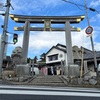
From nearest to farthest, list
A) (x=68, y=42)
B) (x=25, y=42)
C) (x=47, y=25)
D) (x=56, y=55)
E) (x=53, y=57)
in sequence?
(x=25, y=42)
(x=68, y=42)
(x=47, y=25)
(x=56, y=55)
(x=53, y=57)

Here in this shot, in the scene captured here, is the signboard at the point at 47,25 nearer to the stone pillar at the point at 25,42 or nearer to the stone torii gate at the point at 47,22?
the stone torii gate at the point at 47,22

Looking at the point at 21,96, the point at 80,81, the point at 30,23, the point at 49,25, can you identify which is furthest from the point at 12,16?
the point at 21,96

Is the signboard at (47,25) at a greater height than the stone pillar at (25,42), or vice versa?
the signboard at (47,25)

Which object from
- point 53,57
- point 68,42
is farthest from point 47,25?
point 53,57

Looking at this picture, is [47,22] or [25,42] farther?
[47,22]

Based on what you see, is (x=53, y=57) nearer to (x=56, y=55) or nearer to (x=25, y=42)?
(x=56, y=55)

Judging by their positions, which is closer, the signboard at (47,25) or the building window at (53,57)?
the signboard at (47,25)

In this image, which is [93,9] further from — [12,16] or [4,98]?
[4,98]

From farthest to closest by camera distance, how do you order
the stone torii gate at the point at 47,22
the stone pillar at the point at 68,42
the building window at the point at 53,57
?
the building window at the point at 53,57, the stone torii gate at the point at 47,22, the stone pillar at the point at 68,42

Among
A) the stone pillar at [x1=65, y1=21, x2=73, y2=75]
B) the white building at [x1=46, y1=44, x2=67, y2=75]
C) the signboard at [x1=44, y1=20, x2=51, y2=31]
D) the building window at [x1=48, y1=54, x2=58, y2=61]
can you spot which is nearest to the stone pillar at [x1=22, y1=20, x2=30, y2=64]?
the signboard at [x1=44, y1=20, x2=51, y2=31]

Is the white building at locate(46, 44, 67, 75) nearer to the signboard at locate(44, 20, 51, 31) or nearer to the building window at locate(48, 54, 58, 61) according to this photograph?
the building window at locate(48, 54, 58, 61)

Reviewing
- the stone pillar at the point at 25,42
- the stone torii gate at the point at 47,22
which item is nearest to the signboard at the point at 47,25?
the stone torii gate at the point at 47,22

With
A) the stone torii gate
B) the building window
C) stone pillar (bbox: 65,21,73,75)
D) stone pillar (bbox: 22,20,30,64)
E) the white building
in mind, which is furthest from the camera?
the building window

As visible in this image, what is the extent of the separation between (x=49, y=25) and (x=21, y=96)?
18.5m
